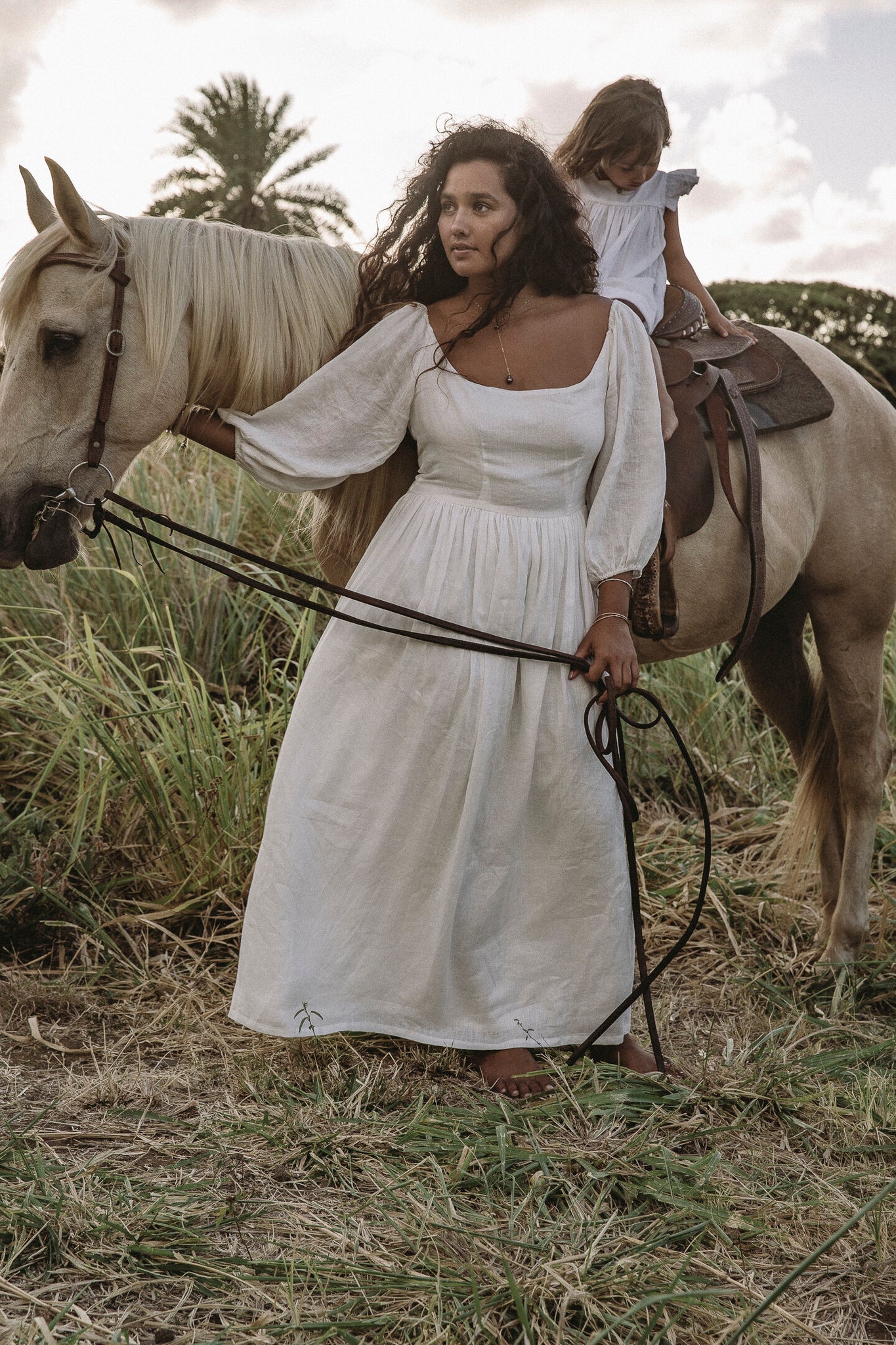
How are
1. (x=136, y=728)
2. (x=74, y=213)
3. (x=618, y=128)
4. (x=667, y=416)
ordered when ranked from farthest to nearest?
(x=136, y=728)
(x=618, y=128)
(x=667, y=416)
(x=74, y=213)

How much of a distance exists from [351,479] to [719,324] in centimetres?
126

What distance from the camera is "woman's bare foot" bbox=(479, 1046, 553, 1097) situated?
2396 mm

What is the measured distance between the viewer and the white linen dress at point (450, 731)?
235 centimetres

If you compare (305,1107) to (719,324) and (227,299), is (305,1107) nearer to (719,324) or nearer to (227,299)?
(227,299)

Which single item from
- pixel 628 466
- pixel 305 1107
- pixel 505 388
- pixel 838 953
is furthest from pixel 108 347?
pixel 838 953

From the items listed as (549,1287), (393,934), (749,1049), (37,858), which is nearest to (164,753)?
(37,858)

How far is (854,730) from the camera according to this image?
3.39 meters

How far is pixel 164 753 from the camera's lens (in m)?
3.53

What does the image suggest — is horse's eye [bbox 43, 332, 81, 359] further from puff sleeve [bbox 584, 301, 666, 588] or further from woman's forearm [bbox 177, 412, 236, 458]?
puff sleeve [bbox 584, 301, 666, 588]

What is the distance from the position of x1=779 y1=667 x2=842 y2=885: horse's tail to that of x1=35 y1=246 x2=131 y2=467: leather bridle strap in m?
2.31

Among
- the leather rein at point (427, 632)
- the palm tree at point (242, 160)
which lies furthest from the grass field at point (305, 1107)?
the palm tree at point (242, 160)

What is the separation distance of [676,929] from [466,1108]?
144 centimetres

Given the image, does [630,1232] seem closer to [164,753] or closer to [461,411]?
[461,411]

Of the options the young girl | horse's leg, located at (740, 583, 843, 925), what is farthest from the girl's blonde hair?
horse's leg, located at (740, 583, 843, 925)
